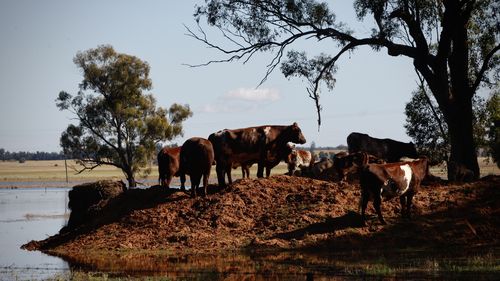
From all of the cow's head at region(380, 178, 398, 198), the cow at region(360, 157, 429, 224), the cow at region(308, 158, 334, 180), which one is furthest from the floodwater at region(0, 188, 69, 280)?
the cow at region(308, 158, 334, 180)

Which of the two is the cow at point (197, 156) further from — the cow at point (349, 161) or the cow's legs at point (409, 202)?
the cow's legs at point (409, 202)

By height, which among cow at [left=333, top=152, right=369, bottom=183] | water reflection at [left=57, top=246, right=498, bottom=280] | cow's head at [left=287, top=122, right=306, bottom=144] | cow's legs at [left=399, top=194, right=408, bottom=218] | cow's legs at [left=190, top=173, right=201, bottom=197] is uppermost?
cow's head at [left=287, top=122, right=306, bottom=144]

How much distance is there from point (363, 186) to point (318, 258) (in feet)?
10.2

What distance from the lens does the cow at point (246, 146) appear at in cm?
2448

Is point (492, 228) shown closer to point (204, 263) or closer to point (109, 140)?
point (204, 263)

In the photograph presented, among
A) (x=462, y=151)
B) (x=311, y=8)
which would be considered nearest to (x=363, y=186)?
(x=462, y=151)

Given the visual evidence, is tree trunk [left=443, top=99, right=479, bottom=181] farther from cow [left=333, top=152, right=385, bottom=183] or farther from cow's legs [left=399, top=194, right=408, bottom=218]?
cow's legs [left=399, top=194, right=408, bottom=218]

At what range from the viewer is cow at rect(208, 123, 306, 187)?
24.5 metres

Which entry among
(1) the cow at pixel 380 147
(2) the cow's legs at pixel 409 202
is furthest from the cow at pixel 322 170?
(2) the cow's legs at pixel 409 202

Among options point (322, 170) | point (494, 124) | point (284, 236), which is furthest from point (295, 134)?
point (494, 124)

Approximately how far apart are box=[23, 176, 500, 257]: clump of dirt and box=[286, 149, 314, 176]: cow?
13.7ft

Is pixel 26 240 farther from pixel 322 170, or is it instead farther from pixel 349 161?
pixel 349 161

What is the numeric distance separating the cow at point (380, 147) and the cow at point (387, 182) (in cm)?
791

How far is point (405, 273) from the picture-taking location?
51.3 ft
